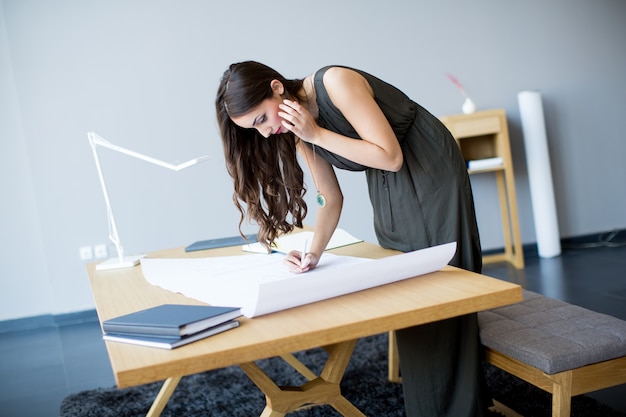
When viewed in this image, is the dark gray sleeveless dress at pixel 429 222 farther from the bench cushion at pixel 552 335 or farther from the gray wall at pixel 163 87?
the gray wall at pixel 163 87

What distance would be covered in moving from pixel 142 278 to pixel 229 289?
0.54m

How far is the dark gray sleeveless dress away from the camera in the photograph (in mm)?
1808

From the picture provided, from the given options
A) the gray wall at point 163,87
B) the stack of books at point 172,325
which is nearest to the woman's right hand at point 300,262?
the stack of books at point 172,325

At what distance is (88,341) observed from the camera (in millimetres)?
4059

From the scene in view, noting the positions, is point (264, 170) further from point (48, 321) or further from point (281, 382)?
point (48, 321)

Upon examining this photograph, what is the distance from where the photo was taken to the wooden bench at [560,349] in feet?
5.76

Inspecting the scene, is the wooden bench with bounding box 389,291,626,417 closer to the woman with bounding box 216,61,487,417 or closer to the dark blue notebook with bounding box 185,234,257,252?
the woman with bounding box 216,61,487,417

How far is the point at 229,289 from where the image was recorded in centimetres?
165

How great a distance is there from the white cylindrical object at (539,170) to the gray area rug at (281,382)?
2.12m

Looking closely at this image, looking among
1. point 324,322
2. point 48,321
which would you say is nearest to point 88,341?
point 48,321

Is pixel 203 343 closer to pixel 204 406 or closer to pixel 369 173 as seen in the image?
pixel 369 173

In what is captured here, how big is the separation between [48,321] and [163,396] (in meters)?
2.40

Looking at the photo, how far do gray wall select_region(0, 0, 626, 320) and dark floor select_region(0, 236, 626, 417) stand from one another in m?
0.36

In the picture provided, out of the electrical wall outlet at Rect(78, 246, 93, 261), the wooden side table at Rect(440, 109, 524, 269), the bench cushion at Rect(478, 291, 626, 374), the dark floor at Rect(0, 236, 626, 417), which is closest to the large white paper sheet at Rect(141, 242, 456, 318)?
the bench cushion at Rect(478, 291, 626, 374)
